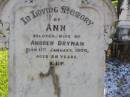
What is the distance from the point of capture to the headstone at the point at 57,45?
501cm

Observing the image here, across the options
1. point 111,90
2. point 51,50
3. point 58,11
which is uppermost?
point 58,11

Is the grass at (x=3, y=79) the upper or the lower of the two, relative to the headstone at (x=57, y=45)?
lower

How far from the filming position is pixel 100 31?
5.07 meters

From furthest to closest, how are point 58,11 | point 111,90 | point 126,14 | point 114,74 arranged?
1. point 126,14
2. point 114,74
3. point 111,90
4. point 58,11

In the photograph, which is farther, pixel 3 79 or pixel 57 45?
pixel 3 79

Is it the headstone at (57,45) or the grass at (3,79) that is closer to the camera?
the headstone at (57,45)

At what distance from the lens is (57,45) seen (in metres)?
5.08

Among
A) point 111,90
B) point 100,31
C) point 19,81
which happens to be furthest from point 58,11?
point 111,90

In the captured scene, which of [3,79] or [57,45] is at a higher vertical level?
[57,45]

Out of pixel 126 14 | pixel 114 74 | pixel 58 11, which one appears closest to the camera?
pixel 58 11

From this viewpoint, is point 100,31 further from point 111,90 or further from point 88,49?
point 111,90

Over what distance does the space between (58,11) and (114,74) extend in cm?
583

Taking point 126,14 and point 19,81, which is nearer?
point 19,81

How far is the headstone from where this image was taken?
5.01 meters
